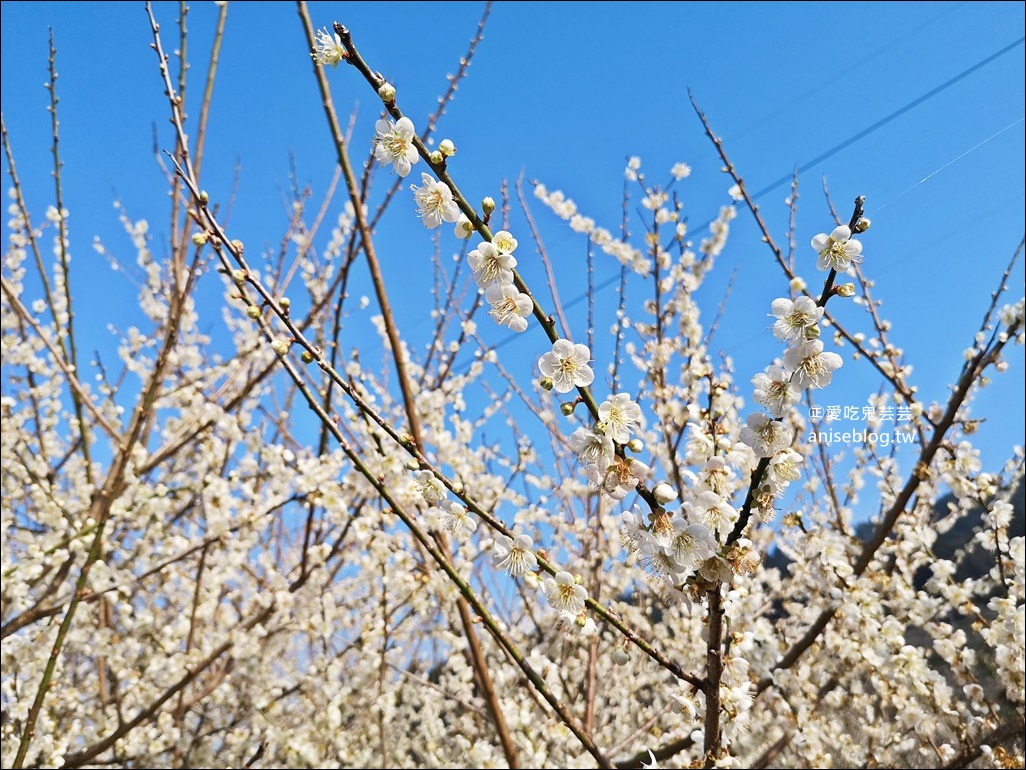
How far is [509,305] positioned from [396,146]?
1.32 feet

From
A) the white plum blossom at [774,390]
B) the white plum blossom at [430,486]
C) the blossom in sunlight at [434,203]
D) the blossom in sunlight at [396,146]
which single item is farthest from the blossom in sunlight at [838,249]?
the white plum blossom at [430,486]

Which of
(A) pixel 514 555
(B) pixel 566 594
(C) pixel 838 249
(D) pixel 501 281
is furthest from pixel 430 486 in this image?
(C) pixel 838 249

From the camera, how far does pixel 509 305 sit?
128cm

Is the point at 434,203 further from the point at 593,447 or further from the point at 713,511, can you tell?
the point at 713,511

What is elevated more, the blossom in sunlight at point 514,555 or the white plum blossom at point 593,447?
the white plum blossom at point 593,447

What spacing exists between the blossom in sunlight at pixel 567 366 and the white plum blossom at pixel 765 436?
1.02 ft

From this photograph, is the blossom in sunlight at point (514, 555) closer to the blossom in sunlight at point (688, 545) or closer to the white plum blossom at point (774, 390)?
the blossom in sunlight at point (688, 545)

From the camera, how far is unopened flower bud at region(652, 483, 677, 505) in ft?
4.03

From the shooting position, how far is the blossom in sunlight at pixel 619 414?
1283mm

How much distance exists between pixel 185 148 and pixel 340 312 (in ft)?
3.42

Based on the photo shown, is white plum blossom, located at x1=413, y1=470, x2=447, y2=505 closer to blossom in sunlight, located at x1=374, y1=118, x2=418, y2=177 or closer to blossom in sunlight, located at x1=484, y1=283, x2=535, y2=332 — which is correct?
blossom in sunlight, located at x1=484, y1=283, x2=535, y2=332

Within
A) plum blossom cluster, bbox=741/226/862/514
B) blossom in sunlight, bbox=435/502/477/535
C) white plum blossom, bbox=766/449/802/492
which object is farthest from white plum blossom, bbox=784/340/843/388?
blossom in sunlight, bbox=435/502/477/535

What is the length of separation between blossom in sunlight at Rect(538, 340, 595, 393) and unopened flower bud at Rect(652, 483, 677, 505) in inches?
9.6

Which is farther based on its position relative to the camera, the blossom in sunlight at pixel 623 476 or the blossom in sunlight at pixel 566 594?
the blossom in sunlight at pixel 566 594
